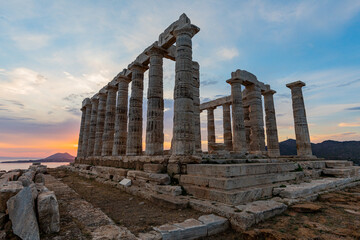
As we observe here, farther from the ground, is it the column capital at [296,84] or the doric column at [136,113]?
the column capital at [296,84]

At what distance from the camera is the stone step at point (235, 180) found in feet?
19.6

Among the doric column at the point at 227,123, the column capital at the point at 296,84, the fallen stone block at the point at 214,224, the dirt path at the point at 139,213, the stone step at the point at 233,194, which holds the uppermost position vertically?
the column capital at the point at 296,84

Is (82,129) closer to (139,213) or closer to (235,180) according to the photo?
(139,213)

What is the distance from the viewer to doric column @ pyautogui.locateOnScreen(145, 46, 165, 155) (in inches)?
481

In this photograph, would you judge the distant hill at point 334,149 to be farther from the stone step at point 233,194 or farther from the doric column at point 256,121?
the stone step at point 233,194

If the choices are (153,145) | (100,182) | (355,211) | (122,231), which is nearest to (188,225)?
(122,231)

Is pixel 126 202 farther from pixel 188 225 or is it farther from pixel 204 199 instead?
pixel 188 225

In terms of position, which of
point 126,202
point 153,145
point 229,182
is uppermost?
point 153,145

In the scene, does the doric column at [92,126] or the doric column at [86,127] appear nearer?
the doric column at [92,126]

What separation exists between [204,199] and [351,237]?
371cm

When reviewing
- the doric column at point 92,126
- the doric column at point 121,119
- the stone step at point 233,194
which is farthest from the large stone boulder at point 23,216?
the doric column at point 92,126

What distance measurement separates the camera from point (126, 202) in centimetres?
723

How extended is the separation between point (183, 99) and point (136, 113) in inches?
256

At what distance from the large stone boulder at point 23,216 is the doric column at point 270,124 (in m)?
20.9
